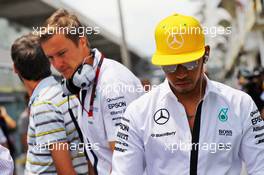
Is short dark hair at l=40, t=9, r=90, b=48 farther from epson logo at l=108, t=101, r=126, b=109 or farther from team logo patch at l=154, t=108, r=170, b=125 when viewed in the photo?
team logo patch at l=154, t=108, r=170, b=125

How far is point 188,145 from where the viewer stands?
2928 millimetres

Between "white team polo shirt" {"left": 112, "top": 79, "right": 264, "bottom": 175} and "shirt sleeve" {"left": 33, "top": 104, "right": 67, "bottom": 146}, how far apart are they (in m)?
0.77

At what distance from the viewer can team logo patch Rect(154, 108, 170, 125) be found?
9.91ft

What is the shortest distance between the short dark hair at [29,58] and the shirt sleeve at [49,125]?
0.34 meters

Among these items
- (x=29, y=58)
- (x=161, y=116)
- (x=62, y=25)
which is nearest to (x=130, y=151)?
(x=161, y=116)

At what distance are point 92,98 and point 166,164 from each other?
784mm

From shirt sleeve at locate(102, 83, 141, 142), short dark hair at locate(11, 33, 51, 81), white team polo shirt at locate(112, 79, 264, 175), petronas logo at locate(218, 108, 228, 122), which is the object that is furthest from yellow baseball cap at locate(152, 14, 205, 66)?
short dark hair at locate(11, 33, 51, 81)

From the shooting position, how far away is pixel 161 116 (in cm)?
304

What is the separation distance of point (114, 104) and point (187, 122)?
0.62 m

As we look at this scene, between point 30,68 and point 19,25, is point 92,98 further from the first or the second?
point 19,25

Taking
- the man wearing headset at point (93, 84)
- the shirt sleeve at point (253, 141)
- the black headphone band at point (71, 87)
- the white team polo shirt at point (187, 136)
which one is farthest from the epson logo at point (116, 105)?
the shirt sleeve at point (253, 141)

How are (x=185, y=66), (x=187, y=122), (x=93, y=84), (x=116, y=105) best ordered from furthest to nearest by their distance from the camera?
(x=93, y=84), (x=116, y=105), (x=187, y=122), (x=185, y=66)

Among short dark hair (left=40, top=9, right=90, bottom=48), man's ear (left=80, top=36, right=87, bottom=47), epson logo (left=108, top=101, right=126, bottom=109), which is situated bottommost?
epson logo (left=108, top=101, right=126, bottom=109)

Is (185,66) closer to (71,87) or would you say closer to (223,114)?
(223,114)
